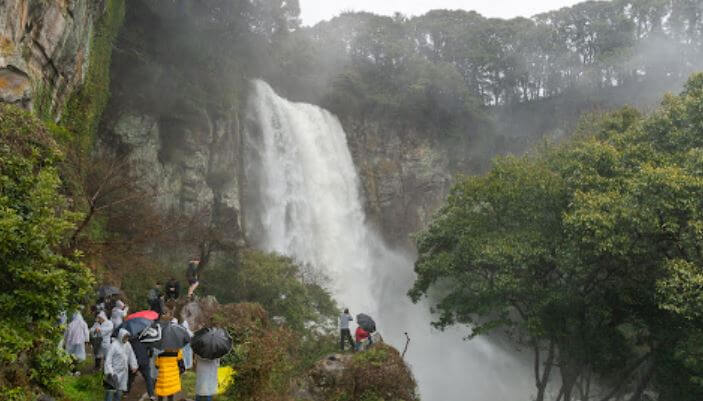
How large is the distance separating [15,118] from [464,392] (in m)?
26.3

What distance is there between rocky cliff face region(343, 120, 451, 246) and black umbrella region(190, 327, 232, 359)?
1125 inches

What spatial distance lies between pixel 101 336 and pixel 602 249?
11708mm

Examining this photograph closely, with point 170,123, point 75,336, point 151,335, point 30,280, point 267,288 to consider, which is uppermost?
point 170,123

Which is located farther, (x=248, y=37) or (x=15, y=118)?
(x=248, y=37)

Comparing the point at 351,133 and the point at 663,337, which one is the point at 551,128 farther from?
the point at 663,337

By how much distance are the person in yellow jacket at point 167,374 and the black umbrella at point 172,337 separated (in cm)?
18

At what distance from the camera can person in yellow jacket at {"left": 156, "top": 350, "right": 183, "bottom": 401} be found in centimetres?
788

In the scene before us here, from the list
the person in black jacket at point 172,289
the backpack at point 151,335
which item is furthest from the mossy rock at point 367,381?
the person in black jacket at point 172,289

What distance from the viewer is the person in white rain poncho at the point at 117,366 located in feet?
Answer: 26.1

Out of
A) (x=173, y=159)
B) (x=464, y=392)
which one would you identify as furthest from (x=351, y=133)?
(x=464, y=392)

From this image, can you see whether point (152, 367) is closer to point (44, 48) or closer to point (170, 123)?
point (44, 48)

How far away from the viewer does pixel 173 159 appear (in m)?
24.8

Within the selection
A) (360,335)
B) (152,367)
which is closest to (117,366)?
(152,367)

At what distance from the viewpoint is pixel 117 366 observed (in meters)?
8.05
